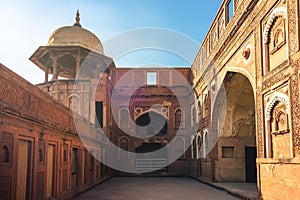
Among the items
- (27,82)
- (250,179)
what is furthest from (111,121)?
(27,82)

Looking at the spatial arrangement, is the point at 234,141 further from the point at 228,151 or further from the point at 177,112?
the point at 177,112

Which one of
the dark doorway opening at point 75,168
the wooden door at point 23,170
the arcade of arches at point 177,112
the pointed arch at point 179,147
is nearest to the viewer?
the wooden door at point 23,170

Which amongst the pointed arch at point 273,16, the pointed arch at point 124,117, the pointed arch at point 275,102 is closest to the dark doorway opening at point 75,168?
the pointed arch at point 275,102

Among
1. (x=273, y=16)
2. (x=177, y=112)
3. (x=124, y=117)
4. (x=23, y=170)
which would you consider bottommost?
(x=23, y=170)

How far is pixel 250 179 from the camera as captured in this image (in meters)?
14.6

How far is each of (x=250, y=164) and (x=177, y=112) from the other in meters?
8.46

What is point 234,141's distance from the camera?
1456cm

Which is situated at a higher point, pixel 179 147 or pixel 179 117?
pixel 179 117

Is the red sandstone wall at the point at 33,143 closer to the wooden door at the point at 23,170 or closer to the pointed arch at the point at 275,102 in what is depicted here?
the wooden door at the point at 23,170

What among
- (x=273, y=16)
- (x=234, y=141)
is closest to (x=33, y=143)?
(x=273, y=16)

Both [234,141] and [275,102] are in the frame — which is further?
[234,141]

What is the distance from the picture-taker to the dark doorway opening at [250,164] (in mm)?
14664

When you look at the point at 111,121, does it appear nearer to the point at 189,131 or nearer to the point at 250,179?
the point at 189,131

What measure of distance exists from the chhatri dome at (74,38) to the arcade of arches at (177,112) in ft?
0.16
